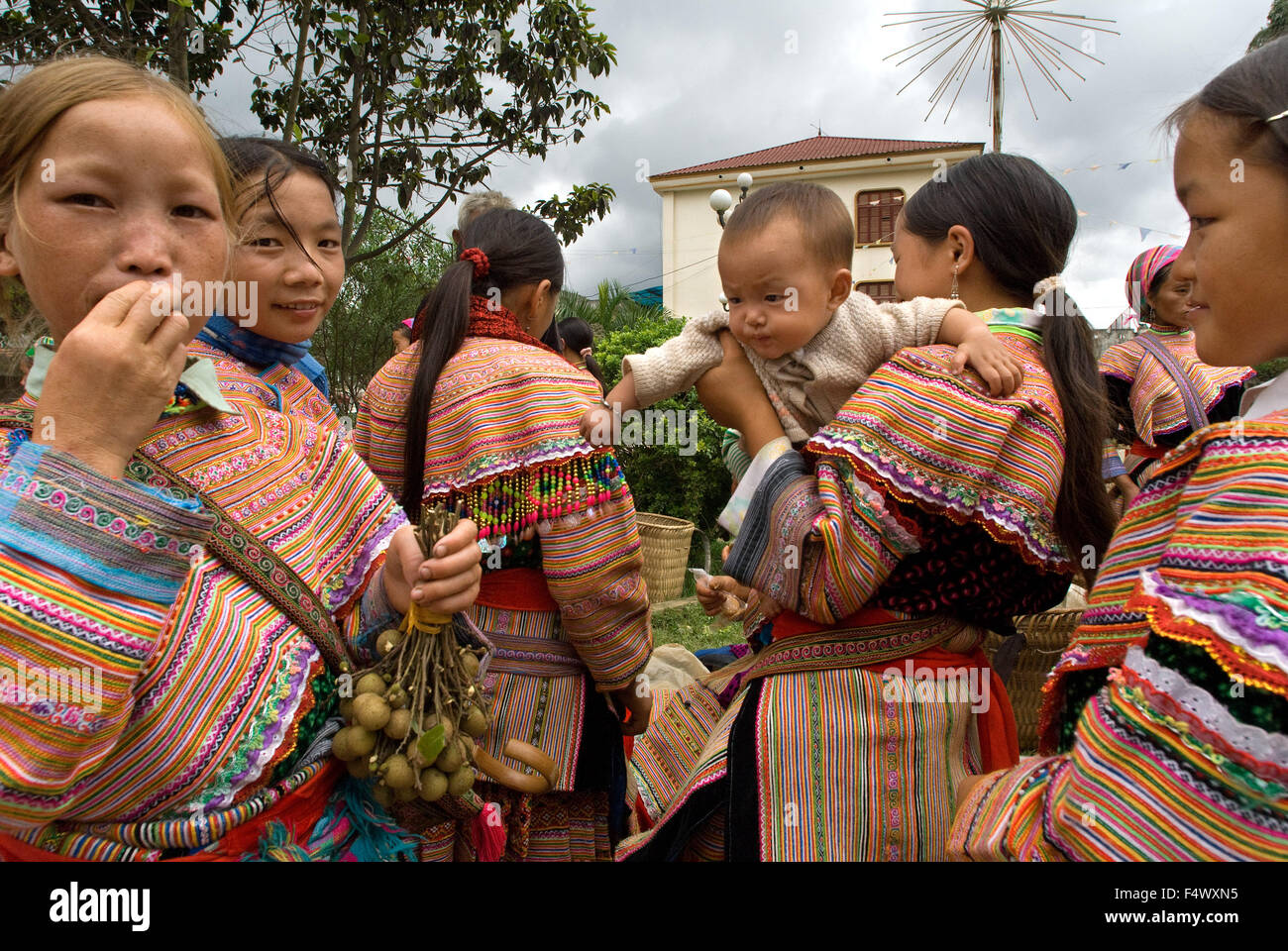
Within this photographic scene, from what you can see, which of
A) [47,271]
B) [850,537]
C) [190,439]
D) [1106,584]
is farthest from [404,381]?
[1106,584]

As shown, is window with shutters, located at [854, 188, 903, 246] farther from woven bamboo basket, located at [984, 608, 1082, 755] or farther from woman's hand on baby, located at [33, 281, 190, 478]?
woman's hand on baby, located at [33, 281, 190, 478]

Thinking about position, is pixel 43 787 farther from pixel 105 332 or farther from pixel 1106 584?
pixel 1106 584

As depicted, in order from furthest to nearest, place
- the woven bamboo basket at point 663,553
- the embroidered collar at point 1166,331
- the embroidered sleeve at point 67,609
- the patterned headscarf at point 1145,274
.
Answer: the woven bamboo basket at point 663,553 < the patterned headscarf at point 1145,274 < the embroidered collar at point 1166,331 < the embroidered sleeve at point 67,609

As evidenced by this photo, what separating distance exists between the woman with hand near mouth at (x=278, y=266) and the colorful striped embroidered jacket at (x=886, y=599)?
1.28 metres

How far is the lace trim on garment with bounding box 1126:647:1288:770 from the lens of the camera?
85cm

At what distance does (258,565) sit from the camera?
54.5 inches

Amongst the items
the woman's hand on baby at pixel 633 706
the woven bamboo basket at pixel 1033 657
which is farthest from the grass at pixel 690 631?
the woman's hand on baby at pixel 633 706

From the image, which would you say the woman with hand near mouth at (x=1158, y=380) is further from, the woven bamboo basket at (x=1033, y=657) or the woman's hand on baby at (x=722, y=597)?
the woman's hand on baby at (x=722, y=597)

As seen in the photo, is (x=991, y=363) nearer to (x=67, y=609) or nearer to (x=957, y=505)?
(x=957, y=505)

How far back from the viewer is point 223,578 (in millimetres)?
1341

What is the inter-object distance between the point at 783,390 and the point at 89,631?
1558mm

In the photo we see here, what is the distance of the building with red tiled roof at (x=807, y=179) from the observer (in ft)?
71.7

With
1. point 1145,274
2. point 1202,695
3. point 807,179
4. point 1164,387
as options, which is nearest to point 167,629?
point 1202,695

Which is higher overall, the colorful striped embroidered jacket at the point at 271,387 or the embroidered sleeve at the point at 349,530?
the colorful striped embroidered jacket at the point at 271,387
